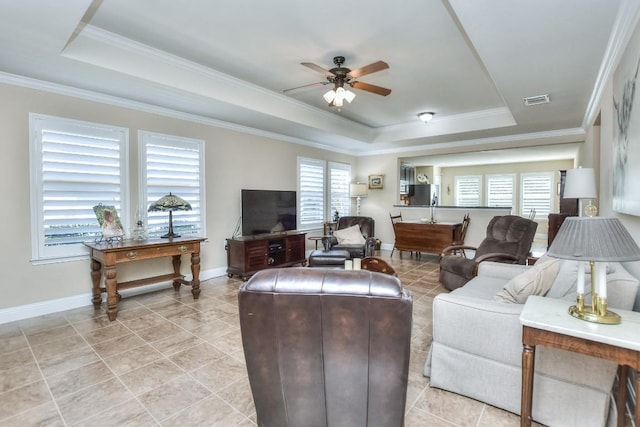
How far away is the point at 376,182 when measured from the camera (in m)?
7.62

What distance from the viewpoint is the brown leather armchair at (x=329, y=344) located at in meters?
1.19

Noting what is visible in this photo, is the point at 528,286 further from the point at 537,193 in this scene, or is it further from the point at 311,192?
the point at 537,193

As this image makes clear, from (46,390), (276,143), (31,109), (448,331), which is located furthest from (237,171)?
(448,331)

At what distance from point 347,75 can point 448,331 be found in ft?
8.11

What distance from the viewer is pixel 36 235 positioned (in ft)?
11.1

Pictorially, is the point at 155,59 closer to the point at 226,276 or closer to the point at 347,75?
the point at 347,75

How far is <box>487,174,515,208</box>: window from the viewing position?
1005cm

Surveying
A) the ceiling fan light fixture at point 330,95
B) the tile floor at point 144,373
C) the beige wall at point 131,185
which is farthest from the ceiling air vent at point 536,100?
the beige wall at point 131,185

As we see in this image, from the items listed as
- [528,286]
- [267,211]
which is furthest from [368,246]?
[528,286]

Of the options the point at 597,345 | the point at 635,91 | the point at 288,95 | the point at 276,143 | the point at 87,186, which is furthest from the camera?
the point at 276,143

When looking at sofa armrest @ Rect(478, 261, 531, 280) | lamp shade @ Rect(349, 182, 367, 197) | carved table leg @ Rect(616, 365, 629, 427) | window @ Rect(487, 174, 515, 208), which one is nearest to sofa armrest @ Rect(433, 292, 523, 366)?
carved table leg @ Rect(616, 365, 629, 427)

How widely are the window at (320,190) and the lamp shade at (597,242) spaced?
5.17 metres

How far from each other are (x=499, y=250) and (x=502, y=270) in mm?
1160

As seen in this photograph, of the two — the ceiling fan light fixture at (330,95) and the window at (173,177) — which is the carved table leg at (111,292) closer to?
the window at (173,177)
